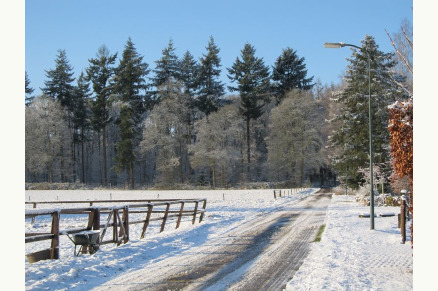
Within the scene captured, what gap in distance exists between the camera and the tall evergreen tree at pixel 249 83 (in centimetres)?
6031

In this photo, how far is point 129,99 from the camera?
187ft

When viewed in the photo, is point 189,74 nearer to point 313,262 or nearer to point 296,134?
point 296,134

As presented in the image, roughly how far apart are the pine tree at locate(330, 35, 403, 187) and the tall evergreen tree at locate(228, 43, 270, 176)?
27205mm

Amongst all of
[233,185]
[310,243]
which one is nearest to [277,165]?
[233,185]

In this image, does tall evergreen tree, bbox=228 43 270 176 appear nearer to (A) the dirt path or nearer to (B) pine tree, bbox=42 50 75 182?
(B) pine tree, bbox=42 50 75 182

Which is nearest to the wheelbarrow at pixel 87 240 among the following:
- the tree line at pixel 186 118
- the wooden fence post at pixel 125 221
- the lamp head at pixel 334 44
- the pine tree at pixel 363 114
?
the wooden fence post at pixel 125 221

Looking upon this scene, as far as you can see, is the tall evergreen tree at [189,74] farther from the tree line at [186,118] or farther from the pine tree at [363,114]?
the pine tree at [363,114]

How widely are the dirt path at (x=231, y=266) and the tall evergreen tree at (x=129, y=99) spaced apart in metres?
44.8

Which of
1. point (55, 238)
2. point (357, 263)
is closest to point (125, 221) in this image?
point (55, 238)

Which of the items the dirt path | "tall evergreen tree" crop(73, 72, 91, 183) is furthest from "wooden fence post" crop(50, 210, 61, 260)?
"tall evergreen tree" crop(73, 72, 91, 183)

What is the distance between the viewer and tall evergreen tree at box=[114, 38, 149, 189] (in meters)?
55.9

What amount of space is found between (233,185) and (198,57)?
72.6ft

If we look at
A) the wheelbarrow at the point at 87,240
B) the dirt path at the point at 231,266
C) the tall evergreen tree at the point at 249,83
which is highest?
the tall evergreen tree at the point at 249,83
